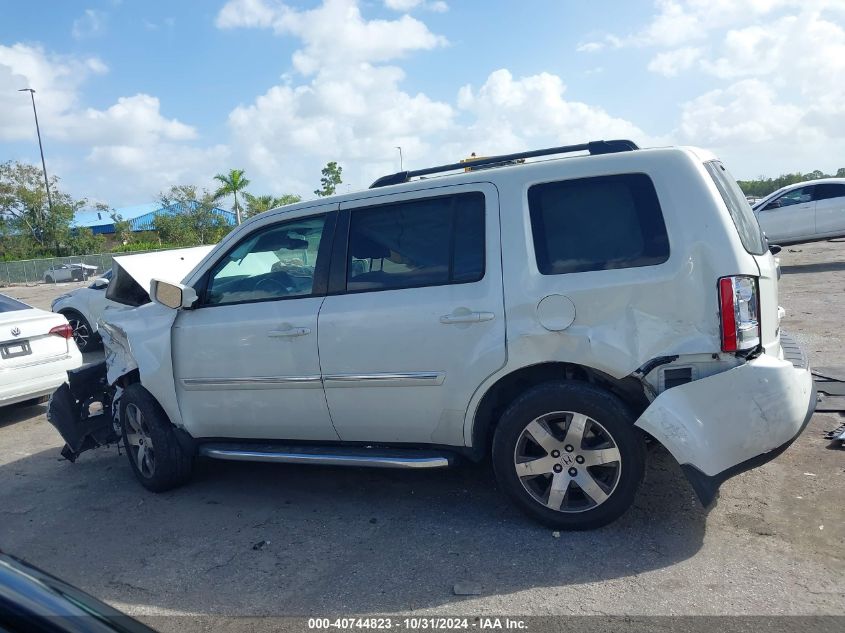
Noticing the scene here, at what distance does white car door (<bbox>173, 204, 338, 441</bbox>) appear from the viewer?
178 inches

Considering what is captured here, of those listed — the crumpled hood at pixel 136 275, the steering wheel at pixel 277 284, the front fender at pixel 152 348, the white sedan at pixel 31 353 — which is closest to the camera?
the steering wheel at pixel 277 284

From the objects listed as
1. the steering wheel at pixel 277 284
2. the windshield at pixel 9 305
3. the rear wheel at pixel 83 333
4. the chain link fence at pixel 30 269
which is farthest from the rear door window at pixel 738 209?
the chain link fence at pixel 30 269

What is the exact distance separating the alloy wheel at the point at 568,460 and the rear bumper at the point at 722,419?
0.31 meters

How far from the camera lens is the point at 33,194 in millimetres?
46312

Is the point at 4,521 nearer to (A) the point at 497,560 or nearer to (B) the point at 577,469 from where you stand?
(A) the point at 497,560

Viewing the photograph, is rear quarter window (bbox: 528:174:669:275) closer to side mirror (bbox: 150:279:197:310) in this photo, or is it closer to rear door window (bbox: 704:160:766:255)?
rear door window (bbox: 704:160:766:255)

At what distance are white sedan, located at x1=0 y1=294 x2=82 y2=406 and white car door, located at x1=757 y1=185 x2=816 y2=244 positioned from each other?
49.7 feet

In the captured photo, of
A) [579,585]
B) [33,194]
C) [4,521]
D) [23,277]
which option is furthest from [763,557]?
[33,194]

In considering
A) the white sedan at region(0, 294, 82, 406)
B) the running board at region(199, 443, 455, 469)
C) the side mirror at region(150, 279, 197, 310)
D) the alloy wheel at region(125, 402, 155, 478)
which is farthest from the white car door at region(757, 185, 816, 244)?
the alloy wheel at region(125, 402, 155, 478)

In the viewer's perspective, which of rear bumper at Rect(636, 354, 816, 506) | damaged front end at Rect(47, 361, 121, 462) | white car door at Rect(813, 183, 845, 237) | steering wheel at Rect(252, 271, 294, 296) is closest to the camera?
rear bumper at Rect(636, 354, 816, 506)

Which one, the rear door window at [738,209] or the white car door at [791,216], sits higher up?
the rear door window at [738,209]

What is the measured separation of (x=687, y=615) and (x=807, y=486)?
173 cm

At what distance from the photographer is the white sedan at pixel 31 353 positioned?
7332 millimetres

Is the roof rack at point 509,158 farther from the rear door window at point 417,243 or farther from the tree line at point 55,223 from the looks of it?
the tree line at point 55,223
